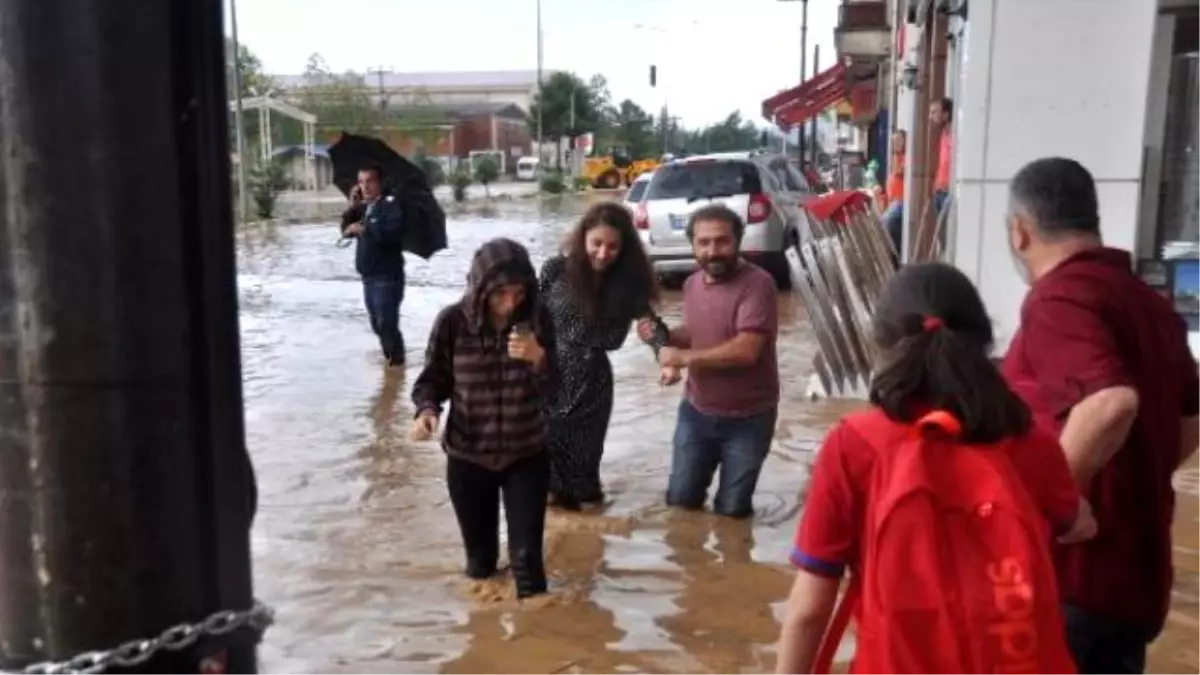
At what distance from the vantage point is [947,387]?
85.4 inches

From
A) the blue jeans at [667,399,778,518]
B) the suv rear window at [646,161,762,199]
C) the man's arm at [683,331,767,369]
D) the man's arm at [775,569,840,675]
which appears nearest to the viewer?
the man's arm at [775,569,840,675]

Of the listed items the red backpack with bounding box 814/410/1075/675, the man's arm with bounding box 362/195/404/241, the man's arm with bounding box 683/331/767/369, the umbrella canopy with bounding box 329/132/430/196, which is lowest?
the man's arm with bounding box 683/331/767/369

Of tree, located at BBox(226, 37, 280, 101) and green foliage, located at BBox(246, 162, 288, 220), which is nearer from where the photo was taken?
green foliage, located at BBox(246, 162, 288, 220)

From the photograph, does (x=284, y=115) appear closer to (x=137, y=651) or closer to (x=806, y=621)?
(x=806, y=621)

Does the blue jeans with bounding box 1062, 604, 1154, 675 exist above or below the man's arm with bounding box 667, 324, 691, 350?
below

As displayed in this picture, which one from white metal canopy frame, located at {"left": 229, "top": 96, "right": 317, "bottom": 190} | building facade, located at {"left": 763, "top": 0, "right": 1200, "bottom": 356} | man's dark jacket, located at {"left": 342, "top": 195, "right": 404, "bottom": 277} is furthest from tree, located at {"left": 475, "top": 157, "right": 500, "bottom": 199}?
building facade, located at {"left": 763, "top": 0, "right": 1200, "bottom": 356}

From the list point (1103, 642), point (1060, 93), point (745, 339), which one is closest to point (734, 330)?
point (745, 339)

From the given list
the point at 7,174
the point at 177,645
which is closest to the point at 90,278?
the point at 7,174

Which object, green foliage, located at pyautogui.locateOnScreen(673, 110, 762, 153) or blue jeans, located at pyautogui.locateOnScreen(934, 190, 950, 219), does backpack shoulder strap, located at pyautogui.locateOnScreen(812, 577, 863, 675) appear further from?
green foliage, located at pyautogui.locateOnScreen(673, 110, 762, 153)

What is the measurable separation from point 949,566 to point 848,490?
0.21m

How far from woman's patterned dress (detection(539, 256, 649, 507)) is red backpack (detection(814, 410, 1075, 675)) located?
152 inches

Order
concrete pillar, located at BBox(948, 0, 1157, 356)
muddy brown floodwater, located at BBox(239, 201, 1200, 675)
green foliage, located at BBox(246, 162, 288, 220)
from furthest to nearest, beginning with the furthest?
green foliage, located at BBox(246, 162, 288, 220)
concrete pillar, located at BBox(948, 0, 1157, 356)
muddy brown floodwater, located at BBox(239, 201, 1200, 675)

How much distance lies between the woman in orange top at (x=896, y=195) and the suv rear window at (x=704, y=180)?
1577mm

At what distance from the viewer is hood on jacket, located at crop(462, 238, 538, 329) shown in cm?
476
